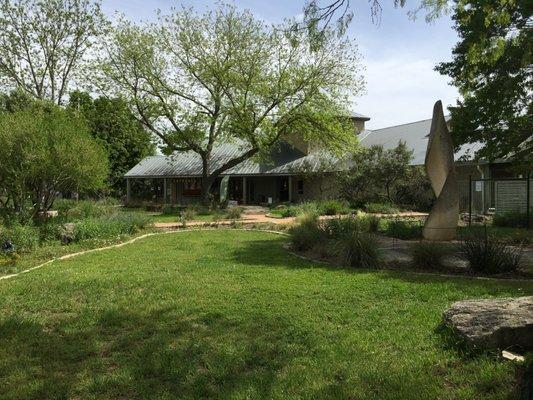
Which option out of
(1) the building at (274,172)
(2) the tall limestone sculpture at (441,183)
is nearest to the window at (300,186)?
(1) the building at (274,172)

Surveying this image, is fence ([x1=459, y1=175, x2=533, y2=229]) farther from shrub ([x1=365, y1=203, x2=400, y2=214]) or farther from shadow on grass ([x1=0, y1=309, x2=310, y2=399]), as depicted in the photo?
shadow on grass ([x1=0, y1=309, x2=310, y2=399])

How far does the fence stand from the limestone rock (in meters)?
13.9

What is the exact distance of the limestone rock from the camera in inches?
189

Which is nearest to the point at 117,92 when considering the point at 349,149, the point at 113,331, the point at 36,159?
the point at 349,149

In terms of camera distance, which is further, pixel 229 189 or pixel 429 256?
pixel 229 189

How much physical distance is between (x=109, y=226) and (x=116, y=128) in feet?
105

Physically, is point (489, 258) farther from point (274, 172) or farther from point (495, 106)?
point (274, 172)

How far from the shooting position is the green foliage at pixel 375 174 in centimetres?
2898

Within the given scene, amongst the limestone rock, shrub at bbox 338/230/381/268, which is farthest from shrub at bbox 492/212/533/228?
the limestone rock

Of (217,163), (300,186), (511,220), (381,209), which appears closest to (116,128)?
(217,163)

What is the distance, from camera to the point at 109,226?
55.4ft

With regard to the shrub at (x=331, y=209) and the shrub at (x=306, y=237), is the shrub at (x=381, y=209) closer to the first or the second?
the shrub at (x=331, y=209)

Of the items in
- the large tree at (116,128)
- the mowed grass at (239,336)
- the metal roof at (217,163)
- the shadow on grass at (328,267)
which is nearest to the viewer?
the mowed grass at (239,336)

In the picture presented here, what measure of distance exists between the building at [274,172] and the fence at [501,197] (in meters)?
1.24
